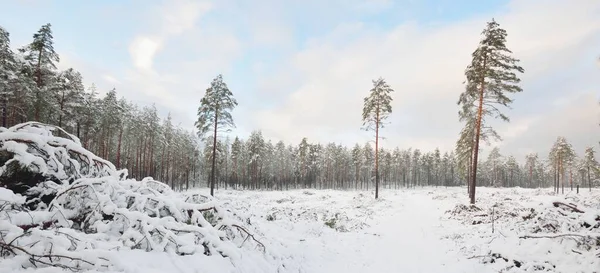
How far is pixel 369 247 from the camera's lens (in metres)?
10.6

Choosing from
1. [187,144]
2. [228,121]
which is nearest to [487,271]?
[228,121]

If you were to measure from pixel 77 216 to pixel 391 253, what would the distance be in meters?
8.88

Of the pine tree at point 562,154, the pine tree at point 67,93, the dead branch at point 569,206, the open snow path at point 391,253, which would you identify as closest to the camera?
the dead branch at point 569,206

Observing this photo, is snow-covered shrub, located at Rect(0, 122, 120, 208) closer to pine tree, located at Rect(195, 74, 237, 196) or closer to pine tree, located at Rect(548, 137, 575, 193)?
pine tree, located at Rect(195, 74, 237, 196)

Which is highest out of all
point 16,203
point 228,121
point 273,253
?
point 228,121

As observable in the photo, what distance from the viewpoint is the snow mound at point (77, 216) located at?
2.75m

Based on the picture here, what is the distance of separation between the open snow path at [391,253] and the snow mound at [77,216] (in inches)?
142

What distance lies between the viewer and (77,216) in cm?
386

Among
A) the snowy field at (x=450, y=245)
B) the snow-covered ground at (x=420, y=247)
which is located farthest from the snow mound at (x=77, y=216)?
the snowy field at (x=450, y=245)

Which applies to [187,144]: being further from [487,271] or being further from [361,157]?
[487,271]

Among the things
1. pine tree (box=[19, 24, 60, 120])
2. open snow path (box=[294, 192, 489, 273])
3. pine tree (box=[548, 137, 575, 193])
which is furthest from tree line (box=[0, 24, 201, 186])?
pine tree (box=[548, 137, 575, 193])

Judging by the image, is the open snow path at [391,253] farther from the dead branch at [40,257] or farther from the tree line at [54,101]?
the tree line at [54,101]

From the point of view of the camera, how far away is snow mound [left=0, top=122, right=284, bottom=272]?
2.75 meters

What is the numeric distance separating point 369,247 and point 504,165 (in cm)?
10396
